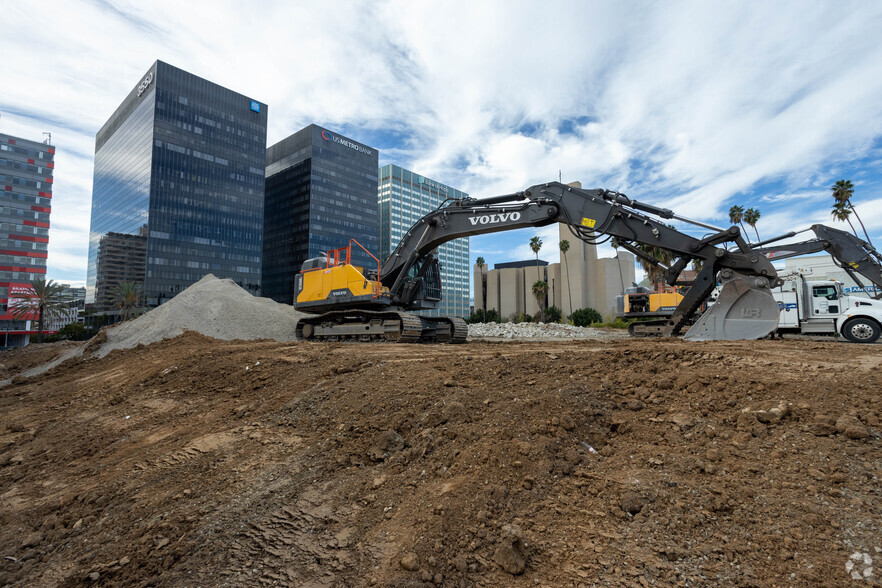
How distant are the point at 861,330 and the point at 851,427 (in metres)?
14.7

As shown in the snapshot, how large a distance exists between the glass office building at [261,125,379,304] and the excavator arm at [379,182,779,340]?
272ft

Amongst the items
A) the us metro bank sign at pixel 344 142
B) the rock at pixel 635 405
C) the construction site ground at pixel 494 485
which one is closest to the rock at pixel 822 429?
the construction site ground at pixel 494 485

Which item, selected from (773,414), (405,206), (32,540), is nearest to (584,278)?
(773,414)

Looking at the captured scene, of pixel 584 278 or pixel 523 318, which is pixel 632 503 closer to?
pixel 523 318

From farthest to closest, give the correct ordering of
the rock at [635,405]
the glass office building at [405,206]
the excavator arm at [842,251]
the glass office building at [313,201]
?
the glass office building at [405,206]
the glass office building at [313,201]
the excavator arm at [842,251]
the rock at [635,405]

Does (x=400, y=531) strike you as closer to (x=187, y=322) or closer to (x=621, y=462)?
(x=621, y=462)

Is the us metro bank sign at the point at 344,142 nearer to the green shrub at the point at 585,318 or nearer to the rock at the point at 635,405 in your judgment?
the green shrub at the point at 585,318

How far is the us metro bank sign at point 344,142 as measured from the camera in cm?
9950

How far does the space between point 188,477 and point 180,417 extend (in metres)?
2.83

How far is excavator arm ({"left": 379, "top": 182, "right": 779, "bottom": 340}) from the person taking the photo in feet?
29.6

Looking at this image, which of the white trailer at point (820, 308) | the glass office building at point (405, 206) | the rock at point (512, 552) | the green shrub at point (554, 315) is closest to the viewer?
the rock at point (512, 552)

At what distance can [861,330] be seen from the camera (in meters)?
13.8

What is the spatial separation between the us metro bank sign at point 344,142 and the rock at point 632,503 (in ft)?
350

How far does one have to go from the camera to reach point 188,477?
4254 millimetres
